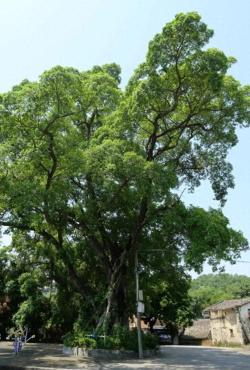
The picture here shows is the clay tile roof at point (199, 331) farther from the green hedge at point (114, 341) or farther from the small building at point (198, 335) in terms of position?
the green hedge at point (114, 341)

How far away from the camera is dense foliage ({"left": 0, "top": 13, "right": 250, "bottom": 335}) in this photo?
621 inches

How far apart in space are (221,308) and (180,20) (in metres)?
28.0

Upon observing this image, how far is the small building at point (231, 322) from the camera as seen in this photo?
33.4 metres

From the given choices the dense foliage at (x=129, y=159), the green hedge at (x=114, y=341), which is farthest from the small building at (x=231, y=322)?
the green hedge at (x=114, y=341)

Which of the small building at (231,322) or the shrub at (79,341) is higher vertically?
the small building at (231,322)

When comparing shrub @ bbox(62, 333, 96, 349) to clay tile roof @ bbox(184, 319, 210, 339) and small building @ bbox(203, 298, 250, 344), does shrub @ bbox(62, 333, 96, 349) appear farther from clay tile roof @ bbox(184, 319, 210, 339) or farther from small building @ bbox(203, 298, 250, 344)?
clay tile roof @ bbox(184, 319, 210, 339)

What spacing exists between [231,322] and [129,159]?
24376mm

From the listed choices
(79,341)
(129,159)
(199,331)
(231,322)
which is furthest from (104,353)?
(199,331)

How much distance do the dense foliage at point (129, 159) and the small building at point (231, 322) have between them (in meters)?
14.5

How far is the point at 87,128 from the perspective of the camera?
70.0ft

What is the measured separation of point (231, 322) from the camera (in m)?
34.7

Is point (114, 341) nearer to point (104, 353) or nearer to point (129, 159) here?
point (104, 353)

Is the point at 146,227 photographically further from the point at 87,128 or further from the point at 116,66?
the point at 116,66

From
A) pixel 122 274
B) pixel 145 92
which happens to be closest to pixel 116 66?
pixel 145 92
